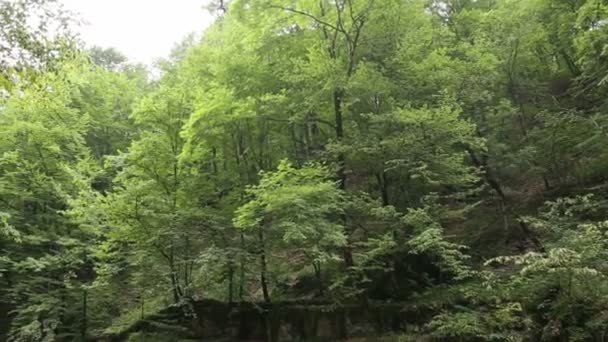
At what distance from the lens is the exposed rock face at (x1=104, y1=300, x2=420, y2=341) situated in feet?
43.4

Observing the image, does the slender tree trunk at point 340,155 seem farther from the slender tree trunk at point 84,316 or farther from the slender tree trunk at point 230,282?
the slender tree trunk at point 84,316

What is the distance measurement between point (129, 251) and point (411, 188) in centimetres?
838

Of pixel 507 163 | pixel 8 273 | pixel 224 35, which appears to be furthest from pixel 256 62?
pixel 8 273

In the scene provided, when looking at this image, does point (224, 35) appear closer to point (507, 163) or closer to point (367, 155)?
point (367, 155)

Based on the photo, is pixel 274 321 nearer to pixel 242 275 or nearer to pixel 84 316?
pixel 242 275

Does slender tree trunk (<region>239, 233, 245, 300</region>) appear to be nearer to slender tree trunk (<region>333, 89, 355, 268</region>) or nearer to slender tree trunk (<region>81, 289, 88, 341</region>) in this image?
slender tree trunk (<region>333, 89, 355, 268</region>)

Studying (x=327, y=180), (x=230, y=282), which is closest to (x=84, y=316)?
(x=230, y=282)

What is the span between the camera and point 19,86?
22.2 ft

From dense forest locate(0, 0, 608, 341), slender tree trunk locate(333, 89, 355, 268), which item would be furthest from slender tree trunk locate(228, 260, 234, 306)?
slender tree trunk locate(333, 89, 355, 268)

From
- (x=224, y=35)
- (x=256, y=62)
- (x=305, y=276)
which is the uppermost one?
(x=224, y=35)

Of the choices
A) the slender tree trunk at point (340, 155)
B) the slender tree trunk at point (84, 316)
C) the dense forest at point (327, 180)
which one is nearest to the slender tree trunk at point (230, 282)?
the dense forest at point (327, 180)

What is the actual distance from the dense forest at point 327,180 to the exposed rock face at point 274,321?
0.28m

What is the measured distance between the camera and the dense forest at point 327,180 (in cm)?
1202

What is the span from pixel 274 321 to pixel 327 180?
4380mm
